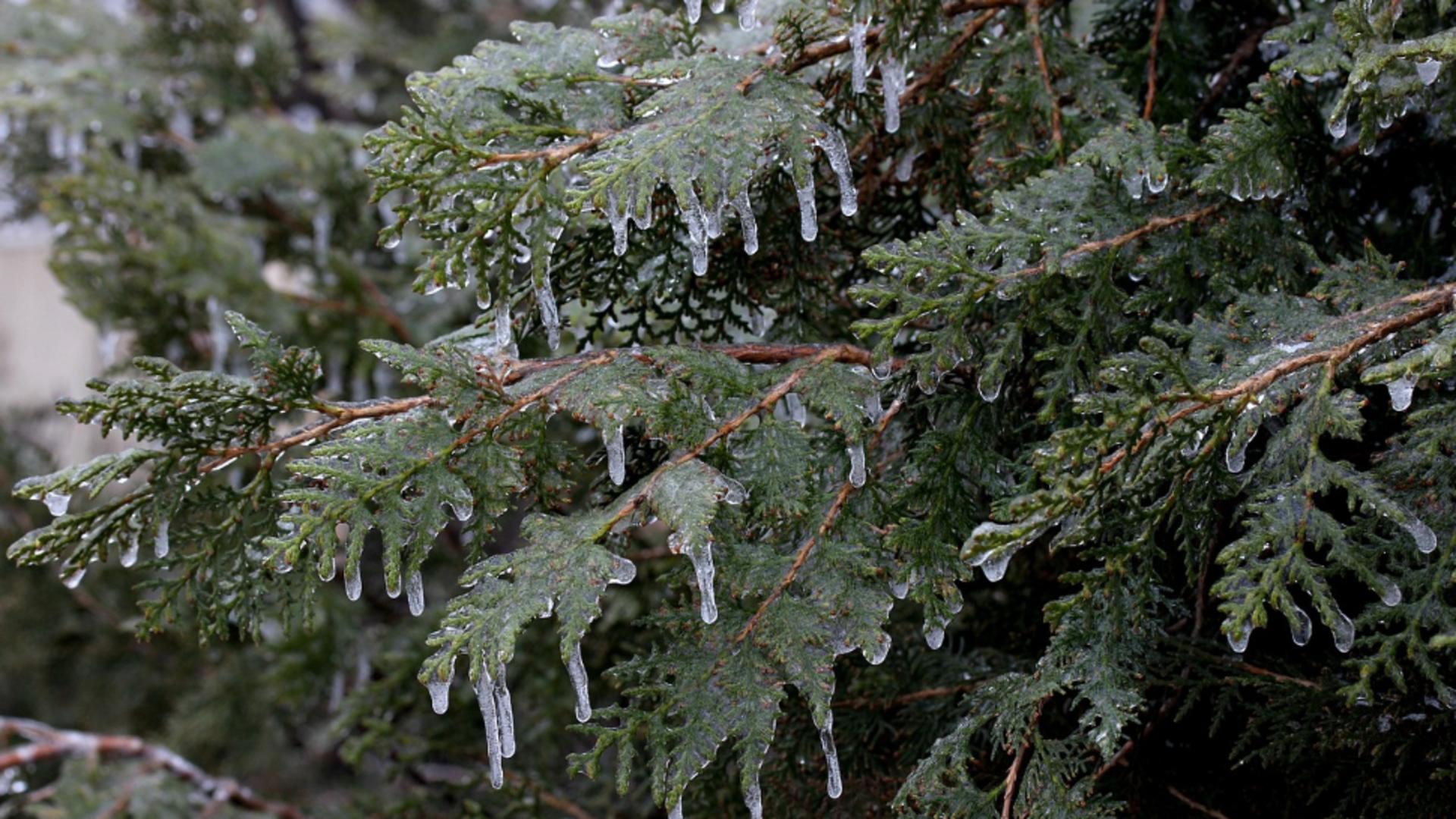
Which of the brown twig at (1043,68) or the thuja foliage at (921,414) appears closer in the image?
the thuja foliage at (921,414)

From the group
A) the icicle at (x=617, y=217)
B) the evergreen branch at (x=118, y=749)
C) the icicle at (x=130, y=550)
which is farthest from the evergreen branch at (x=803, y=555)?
the evergreen branch at (x=118, y=749)

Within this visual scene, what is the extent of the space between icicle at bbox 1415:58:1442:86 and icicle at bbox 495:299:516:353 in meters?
1.33

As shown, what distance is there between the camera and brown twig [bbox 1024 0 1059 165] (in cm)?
184

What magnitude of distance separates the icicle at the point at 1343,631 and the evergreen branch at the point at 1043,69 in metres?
0.82

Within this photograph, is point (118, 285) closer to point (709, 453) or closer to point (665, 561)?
point (665, 561)

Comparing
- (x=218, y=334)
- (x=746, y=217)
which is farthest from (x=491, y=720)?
(x=218, y=334)

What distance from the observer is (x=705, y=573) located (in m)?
1.49

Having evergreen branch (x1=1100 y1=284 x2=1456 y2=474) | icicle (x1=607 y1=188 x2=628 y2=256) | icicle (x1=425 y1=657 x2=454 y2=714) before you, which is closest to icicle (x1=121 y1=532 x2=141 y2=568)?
icicle (x1=425 y1=657 x2=454 y2=714)

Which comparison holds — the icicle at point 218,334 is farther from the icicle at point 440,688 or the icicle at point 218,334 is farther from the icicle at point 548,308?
the icicle at point 440,688

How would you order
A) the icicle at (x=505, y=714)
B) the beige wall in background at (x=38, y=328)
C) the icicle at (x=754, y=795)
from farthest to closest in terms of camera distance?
the beige wall in background at (x=38, y=328)
the icicle at (x=505, y=714)
the icicle at (x=754, y=795)

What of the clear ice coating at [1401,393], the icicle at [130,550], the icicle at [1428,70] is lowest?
the clear ice coating at [1401,393]

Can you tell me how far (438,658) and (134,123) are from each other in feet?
11.7

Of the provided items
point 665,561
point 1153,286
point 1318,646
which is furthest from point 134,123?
point 1318,646

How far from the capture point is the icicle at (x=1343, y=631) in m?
1.40
